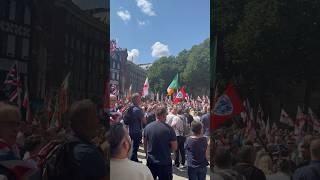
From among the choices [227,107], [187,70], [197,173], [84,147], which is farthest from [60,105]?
[187,70]

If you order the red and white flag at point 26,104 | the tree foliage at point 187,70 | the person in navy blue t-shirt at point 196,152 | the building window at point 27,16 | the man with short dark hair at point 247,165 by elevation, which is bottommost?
the person in navy blue t-shirt at point 196,152

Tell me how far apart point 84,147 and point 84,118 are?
0.94 ft

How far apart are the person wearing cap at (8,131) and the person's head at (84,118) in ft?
1.38

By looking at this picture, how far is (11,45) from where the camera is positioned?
316cm

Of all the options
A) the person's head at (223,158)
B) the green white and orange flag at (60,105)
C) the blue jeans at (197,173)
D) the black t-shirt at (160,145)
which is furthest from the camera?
the blue jeans at (197,173)

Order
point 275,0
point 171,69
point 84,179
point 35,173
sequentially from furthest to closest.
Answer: point 171,69 → point 275,0 → point 35,173 → point 84,179

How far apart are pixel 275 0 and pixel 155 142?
3357mm

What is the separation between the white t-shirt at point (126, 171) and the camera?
378 centimetres

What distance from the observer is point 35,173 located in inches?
124

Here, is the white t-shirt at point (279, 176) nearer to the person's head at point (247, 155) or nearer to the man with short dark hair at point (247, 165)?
the man with short dark hair at point (247, 165)

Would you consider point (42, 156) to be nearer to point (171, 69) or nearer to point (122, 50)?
point (171, 69)

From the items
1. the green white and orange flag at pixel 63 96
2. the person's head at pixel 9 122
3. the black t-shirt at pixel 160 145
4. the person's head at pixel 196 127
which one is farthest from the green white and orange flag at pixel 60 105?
the person's head at pixel 196 127

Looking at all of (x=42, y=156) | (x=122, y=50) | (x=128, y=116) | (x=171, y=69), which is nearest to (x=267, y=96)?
(x=42, y=156)

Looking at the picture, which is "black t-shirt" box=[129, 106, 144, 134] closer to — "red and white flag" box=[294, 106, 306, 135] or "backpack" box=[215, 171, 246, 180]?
"backpack" box=[215, 171, 246, 180]
